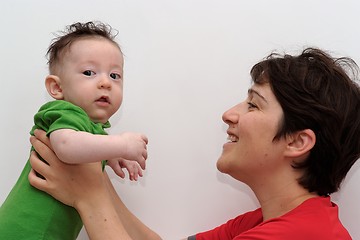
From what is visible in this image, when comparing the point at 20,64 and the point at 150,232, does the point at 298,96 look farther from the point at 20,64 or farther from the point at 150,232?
the point at 20,64

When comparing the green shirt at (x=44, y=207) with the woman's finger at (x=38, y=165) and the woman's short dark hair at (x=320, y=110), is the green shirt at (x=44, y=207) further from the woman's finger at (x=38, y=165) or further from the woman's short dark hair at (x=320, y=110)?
the woman's short dark hair at (x=320, y=110)

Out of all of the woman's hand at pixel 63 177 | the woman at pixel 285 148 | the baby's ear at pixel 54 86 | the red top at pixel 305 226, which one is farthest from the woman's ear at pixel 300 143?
the baby's ear at pixel 54 86

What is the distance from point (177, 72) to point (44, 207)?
688 mm

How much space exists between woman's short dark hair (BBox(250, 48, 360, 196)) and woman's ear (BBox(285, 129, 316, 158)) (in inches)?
0.6

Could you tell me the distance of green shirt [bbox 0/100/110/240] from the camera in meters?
1.12

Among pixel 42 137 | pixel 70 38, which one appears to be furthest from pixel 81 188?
pixel 70 38

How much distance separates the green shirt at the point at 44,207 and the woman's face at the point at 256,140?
0.36m

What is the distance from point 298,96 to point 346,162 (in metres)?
0.23

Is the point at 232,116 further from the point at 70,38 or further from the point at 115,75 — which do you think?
the point at 70,38

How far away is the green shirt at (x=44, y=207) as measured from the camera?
112 centimetres

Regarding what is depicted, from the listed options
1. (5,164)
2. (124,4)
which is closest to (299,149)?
(124,4)

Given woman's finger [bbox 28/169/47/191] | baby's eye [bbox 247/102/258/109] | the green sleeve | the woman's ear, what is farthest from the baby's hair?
the woman's ear

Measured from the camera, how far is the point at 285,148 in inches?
50.3

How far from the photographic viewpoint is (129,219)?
4.86ft
